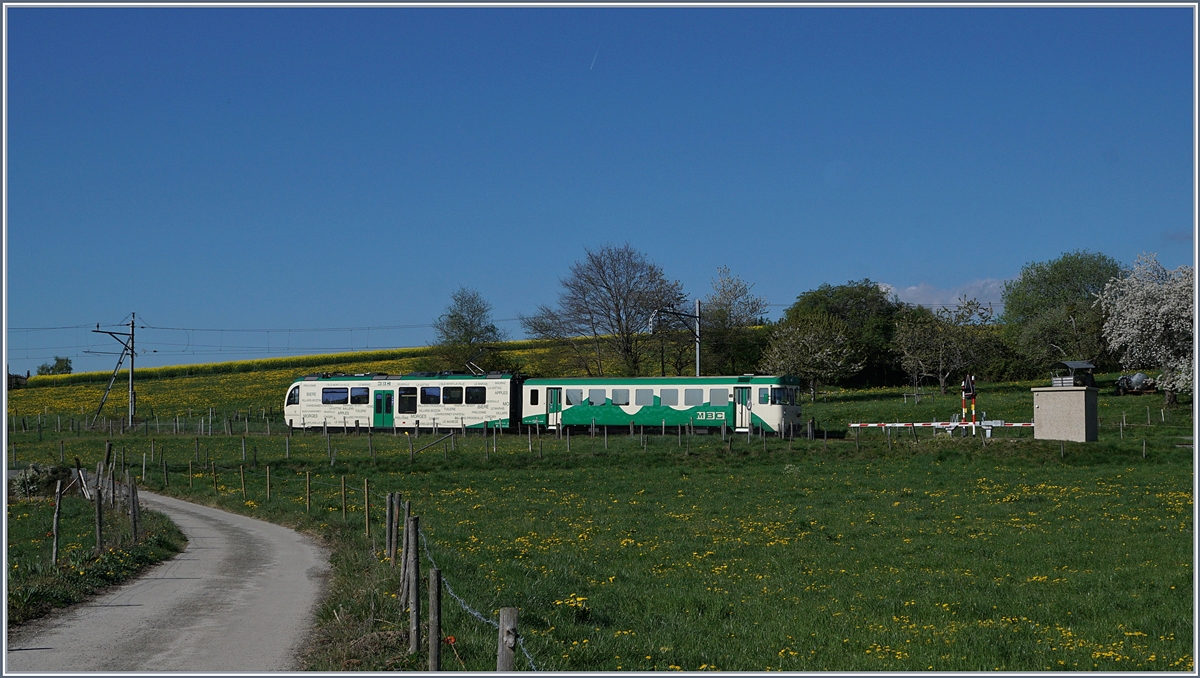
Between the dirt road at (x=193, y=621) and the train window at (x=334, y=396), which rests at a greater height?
the train window at (x=334, y=396)

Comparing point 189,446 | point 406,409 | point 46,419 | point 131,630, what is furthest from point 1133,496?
point 46,419

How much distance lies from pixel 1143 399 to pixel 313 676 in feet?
188

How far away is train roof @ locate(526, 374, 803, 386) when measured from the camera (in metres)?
44.1

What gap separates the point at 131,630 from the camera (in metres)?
11.8

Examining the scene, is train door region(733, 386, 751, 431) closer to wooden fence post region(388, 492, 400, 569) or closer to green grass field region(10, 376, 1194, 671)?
green grass field region(10, 376, 1194, 671)

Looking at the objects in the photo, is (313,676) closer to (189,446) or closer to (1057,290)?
(189,446)

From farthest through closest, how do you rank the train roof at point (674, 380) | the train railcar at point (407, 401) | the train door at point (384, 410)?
the train door at point (384, 410), the train railcar at point (407, 401), the train roof at point (674, 380)

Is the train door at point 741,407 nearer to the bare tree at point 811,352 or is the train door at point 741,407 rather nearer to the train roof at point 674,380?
the train roof at point 674,380

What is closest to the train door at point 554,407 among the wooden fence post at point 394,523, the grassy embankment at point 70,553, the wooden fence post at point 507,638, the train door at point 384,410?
the train door at point 384,410

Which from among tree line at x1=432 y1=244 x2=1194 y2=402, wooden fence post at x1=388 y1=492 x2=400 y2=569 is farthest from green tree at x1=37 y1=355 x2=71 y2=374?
wooden fence post at x1=388 y1=492 x2=400 y2=569

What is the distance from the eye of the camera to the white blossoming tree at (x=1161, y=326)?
5047cm

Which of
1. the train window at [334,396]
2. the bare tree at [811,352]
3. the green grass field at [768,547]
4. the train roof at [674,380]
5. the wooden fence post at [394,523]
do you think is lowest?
the green grass field at [768,547]

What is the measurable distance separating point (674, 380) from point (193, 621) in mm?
34300

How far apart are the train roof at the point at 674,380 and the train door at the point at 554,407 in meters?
0.41
